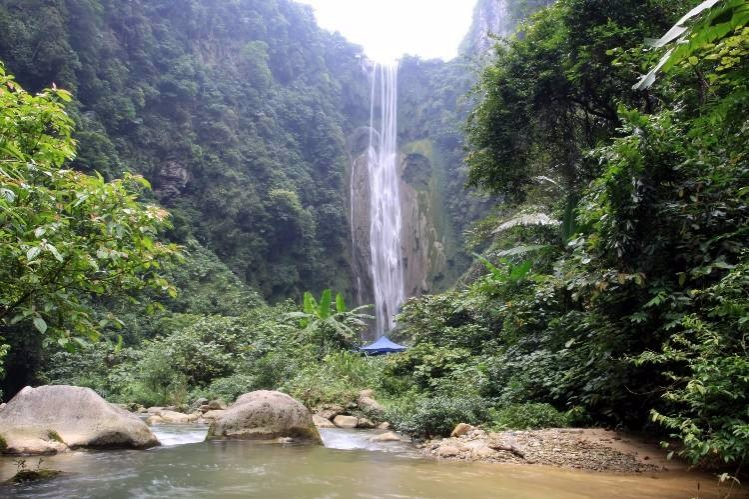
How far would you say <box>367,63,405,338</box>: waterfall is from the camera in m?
30.2

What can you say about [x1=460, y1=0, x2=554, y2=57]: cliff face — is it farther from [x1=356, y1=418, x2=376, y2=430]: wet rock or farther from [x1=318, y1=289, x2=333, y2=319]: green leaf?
[x1=356, y1=418, x2=376, y2=430]: wet rock

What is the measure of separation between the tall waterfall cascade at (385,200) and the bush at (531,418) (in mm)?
20724

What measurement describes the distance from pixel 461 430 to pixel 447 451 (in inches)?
29.9

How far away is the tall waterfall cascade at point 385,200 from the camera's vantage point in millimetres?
30188

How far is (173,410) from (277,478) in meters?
6.92

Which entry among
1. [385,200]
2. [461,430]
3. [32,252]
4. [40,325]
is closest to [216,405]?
[461,430]

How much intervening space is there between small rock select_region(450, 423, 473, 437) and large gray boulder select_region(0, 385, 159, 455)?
3.90 meters

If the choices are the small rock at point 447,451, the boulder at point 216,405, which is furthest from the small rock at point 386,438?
the boulder at point 216,405

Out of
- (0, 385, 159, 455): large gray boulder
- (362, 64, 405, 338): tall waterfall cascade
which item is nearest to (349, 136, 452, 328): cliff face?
(362, 64, 405, 338): tall waterfall cascade

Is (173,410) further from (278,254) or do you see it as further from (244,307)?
(278,254)

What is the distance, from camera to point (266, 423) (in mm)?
7480

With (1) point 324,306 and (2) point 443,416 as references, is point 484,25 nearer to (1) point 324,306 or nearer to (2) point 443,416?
(1) point 324,306

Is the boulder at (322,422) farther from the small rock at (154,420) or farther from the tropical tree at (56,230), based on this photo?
the tropical tree at (56,230)

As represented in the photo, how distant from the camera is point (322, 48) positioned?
38781mm
